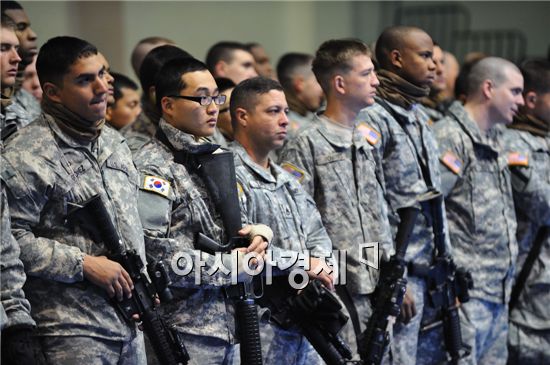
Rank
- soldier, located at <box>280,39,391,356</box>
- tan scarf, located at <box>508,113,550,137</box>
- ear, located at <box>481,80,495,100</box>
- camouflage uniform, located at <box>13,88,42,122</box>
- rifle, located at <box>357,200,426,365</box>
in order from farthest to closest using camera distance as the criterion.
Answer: tan scarf, located at <box>508,113,550,137</box> < ear, located at <box>481,80,495,100</box> < camouflage uniform, located at <box>13,88,42,122</box> < soldier, located at <box>280,39,391,356</box> < rifle, located at <box>357,200,426,365</box>

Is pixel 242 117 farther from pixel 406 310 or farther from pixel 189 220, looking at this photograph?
pixel 406 310

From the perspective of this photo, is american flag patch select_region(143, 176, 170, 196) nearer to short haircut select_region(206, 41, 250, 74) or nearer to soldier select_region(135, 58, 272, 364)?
soldier select_region(135, 58, 272, 364)

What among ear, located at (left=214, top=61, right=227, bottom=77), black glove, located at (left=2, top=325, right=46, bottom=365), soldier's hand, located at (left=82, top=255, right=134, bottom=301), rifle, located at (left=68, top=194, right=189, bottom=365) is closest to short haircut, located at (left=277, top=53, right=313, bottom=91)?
ear, located at (left=214, top=61, right=227, bottom=77)

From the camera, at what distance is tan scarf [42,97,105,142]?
3.58 m

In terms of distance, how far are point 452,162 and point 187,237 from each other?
1993 millimetres

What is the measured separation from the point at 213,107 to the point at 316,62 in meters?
1.11

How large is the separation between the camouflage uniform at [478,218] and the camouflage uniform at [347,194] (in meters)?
0.81

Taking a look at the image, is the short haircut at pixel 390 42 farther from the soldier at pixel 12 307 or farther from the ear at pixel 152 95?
the soldier at pixel 12 307

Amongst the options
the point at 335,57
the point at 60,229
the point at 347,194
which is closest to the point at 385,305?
the point at 347,194

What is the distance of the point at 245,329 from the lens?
388 centimetres

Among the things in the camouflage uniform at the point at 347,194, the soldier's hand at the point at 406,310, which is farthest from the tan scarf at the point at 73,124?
the soldier's hand at the point at 406,310

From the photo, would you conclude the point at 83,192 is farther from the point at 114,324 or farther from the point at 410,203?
the point at 410,203

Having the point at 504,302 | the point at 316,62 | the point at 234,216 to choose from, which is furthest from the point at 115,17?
the point at 234,216

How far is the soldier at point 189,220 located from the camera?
3.84 m
